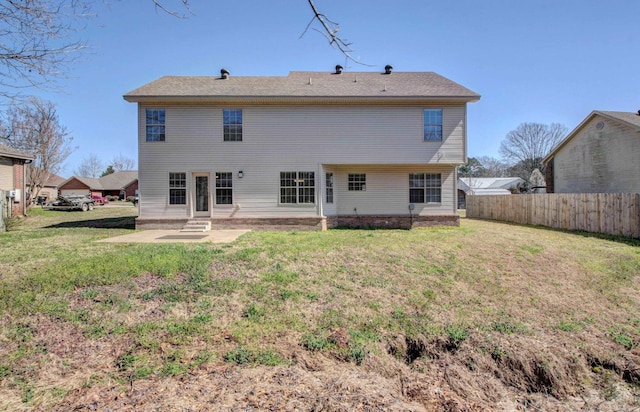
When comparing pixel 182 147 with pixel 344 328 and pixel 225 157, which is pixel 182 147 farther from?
pixel 344 328

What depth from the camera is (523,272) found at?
7.55 meters

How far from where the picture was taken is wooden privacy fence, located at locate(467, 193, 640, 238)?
11.8 metres

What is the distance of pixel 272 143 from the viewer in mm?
13031

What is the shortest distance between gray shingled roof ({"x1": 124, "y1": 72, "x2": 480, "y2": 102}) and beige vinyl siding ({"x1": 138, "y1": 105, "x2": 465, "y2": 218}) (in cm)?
53

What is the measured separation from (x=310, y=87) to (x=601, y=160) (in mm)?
16405

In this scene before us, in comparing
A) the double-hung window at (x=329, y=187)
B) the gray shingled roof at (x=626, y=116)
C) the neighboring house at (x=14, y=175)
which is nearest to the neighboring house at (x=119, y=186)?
the neighboring house at (x=14, y=175)

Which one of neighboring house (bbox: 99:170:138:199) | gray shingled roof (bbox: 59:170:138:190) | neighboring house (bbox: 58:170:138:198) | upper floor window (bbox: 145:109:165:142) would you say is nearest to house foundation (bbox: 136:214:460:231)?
upper floor window (bbox: 145:109:165:142)

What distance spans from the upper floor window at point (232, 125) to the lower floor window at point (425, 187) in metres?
7.46

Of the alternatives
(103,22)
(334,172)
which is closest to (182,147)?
(334,172)

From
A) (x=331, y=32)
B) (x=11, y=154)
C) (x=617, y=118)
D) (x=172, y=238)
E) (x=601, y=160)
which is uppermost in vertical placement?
(x=617, y=118)

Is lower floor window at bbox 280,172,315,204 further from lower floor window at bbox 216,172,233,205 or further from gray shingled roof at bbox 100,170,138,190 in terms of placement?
gray shingled roof at bbox 100,170,138,190

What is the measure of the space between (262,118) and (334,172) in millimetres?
3721

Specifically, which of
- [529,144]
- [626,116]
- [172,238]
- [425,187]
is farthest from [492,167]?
[172,238]

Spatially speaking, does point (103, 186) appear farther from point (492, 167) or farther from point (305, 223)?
point (492, 167)
